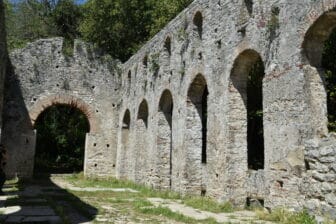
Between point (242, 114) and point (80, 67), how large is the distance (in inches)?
424

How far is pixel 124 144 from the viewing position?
17328 millimetres

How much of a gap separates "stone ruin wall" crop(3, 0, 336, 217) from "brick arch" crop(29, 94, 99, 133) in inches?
1.9

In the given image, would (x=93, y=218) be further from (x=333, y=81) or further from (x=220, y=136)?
(x=333, y=81)

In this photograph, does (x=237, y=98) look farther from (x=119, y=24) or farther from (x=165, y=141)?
(x=119, y=24)

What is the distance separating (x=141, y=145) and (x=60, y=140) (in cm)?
835

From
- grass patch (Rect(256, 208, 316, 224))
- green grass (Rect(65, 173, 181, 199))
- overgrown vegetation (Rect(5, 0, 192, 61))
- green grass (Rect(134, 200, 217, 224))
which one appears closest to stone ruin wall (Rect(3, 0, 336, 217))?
grass patch (Rect(256, 208, 316, 224))

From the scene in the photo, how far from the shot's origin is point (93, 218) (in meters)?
6.67

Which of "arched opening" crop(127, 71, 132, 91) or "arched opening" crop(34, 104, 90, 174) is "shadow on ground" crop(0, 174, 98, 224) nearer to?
"arched opening" crop(127, 71, 132, 91)

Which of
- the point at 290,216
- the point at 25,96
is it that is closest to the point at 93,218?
the point at 290,216

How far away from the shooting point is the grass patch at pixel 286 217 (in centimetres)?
582

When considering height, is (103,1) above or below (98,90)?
above

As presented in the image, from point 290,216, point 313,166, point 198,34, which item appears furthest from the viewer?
point 198,34

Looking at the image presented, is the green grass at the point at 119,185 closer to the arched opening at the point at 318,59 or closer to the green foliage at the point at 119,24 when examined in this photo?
the arched opening at the point at 318,59

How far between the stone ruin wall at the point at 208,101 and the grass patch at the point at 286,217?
0.16 metres
